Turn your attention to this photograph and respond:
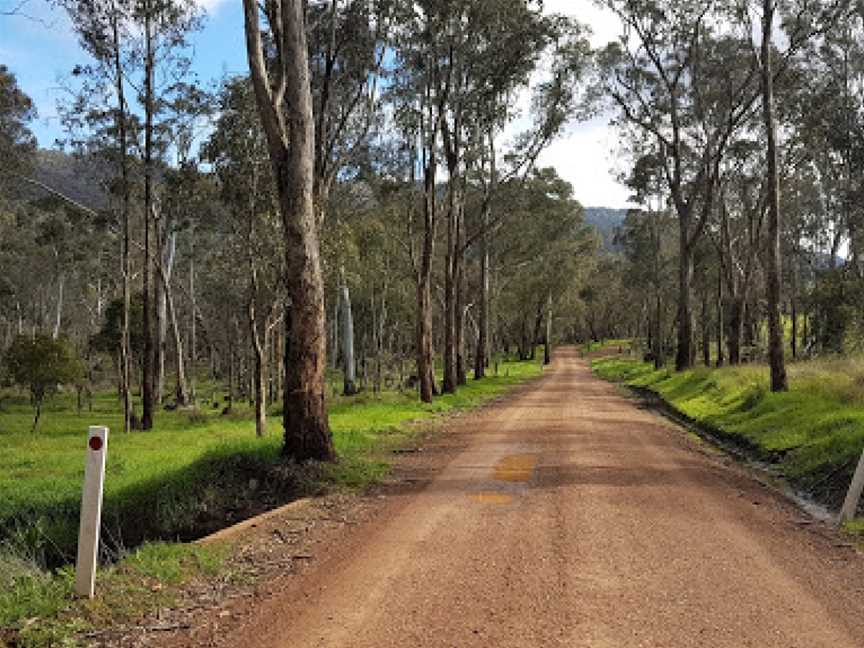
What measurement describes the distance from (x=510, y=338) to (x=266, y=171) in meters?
74.2

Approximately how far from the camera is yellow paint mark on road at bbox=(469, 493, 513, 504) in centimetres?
855

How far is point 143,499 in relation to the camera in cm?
1081

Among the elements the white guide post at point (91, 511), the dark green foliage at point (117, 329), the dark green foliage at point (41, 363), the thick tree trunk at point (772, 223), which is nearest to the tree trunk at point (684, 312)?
the thick tree trunk at point (772, 223)

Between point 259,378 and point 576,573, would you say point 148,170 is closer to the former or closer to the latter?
point 259,378

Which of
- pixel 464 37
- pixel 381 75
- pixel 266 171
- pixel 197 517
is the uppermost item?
pixel 464 37

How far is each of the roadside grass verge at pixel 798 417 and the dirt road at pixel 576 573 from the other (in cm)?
128

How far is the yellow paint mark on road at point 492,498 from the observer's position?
8555 millimetres

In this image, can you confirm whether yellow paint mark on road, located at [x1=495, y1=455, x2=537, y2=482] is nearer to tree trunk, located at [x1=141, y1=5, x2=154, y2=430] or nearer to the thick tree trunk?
the thick tree trunk

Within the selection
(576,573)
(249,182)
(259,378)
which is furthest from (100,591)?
(249,182)

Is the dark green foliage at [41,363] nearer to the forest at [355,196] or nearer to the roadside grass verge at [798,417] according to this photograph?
the forest at [355,196]

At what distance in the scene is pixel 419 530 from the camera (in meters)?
7.35

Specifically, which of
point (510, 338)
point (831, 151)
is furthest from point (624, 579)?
point (510, 338)

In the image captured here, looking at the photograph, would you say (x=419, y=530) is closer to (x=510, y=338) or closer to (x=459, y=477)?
(x=459, y=477)

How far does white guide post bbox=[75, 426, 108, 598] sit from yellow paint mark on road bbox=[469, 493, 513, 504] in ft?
14.1
